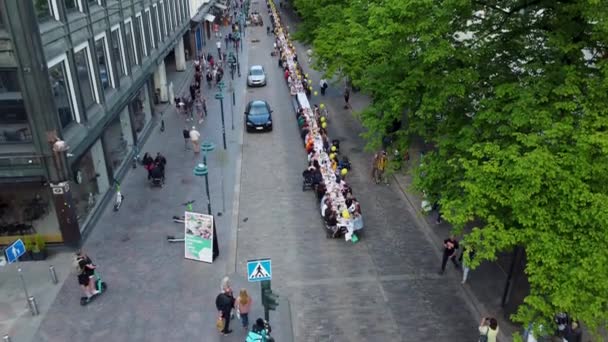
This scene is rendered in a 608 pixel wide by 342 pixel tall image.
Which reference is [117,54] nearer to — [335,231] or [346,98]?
[335,231]

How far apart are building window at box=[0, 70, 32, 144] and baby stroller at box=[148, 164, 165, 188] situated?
653 cm

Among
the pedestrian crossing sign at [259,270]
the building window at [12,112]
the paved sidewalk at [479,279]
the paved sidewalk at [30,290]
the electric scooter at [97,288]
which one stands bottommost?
the paved sidewalk at [479,279]

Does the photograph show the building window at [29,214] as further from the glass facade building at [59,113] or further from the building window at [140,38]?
the building window at [140,38]

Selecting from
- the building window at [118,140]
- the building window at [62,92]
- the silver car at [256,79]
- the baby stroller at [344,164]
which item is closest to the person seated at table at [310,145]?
the baby stroller at [344,164]

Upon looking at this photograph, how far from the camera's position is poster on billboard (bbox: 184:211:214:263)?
1518cm

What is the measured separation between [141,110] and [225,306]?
18452mm

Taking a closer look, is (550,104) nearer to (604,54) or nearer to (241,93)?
(604,54)

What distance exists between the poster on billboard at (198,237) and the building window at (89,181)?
4.51m

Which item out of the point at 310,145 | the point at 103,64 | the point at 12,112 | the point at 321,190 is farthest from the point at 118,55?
the point at 321,190

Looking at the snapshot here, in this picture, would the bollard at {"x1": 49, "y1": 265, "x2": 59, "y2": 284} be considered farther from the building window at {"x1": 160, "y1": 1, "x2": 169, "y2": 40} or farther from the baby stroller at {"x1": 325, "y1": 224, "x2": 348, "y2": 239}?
the building window at {"x1": 160, "y1": 1, "x2": 169, "y2": 40}

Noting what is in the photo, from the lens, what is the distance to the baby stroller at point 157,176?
830 inches

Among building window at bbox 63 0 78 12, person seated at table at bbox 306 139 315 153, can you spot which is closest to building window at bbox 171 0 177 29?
person seated at table at bbox 306 139 315 153

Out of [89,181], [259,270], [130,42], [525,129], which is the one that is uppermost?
[525,129]

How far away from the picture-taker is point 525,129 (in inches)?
400
